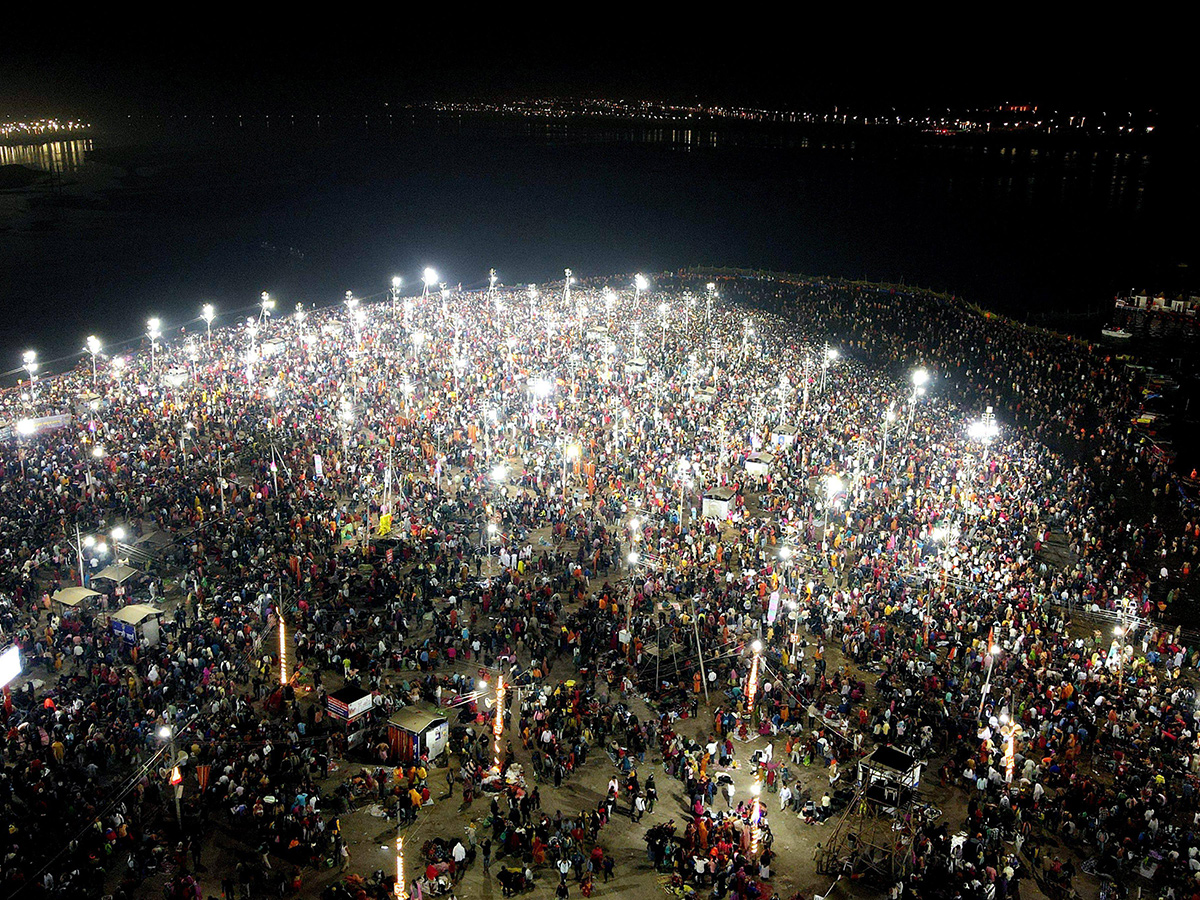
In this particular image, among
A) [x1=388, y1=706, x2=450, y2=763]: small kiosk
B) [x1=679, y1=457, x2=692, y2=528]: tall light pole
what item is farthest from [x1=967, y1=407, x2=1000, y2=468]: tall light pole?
[x1=388, y1=706, x2=450, y2=763]: small kiosk

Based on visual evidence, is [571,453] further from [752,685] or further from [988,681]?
[988,681]

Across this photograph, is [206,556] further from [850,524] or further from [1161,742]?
[1161,742]

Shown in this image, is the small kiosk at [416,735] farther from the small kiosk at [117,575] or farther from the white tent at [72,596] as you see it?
the small kiosk at [117,575]

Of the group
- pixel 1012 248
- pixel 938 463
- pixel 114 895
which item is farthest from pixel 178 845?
pixel 1012 248

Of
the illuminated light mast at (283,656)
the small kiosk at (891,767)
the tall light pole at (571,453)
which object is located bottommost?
the illuminated light mast at (283,656)

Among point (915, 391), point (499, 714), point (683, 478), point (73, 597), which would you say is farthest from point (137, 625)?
point (915, 391)

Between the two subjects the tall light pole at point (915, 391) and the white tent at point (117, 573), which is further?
the tall light pole at point (915, 391)

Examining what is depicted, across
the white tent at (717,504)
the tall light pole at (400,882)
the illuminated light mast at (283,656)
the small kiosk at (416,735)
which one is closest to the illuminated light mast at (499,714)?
the small kiosk at (416,735)

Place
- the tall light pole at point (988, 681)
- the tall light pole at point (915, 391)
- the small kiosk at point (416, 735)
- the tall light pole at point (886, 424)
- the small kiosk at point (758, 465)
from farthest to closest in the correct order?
1. the tall light pole at point (915, 391)
2. the tall light pole at point (886, 424)
3. the small kiosk at point (758, 465)
4. the tall light pole at point (988, 681)
5. the small kiosk at point (416, 735)

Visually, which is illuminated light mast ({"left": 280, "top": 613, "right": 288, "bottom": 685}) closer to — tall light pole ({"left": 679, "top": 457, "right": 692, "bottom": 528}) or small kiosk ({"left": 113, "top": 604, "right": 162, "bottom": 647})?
small kiosk ({"left": 113, "top": 604, "right": 162, "bottom": 647})
